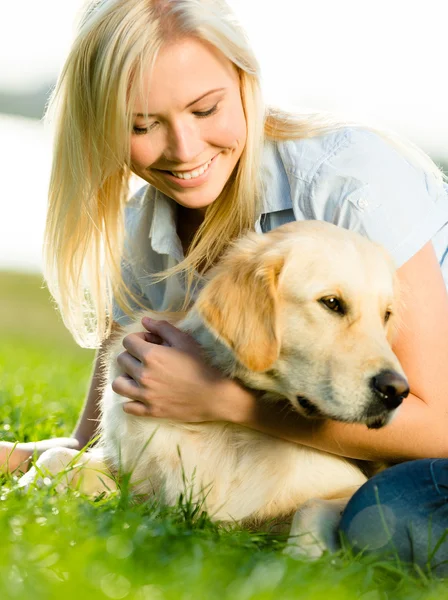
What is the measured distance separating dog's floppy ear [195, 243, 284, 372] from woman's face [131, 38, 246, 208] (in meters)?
0.59

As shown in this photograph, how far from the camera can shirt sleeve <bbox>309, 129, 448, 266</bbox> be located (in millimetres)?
2818

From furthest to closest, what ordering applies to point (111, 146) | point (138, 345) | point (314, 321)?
point (111, 146) < point (138, 345) < point (314, 321)

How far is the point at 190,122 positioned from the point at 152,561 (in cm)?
160

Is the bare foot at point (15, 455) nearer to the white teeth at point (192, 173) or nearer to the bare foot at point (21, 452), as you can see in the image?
the bare foot at point (21, 452)

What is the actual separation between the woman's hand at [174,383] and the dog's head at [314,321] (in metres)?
0.11

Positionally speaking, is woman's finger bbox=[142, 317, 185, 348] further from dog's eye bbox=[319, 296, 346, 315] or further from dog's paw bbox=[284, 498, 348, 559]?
dog's paw bbox=[284, 498, 348, 559]

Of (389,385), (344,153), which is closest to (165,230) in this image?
(344,153)

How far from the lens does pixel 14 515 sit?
2082 millimetres

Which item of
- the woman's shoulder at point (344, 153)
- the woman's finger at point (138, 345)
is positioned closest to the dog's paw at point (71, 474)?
the woman's finger at point (138, 345)

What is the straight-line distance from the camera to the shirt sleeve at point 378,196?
9.25 feet

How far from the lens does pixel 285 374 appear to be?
2445 mm

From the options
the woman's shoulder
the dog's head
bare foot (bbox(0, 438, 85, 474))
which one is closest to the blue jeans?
the dog's head

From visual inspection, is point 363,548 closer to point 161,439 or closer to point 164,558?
point 164,558

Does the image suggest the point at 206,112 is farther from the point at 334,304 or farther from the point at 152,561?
the point at 152,561
